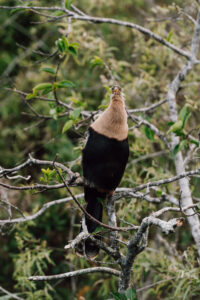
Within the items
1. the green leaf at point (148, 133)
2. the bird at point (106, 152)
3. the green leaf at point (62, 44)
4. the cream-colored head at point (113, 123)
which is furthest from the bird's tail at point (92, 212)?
the green leaf at point (62, 44)

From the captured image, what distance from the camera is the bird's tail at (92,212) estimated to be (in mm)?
2373

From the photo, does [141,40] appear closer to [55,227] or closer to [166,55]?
[166,55]

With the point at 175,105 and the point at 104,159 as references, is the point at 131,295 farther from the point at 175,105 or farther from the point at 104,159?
the point at 175,105

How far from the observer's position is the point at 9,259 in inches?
166

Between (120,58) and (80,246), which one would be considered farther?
(120,58)

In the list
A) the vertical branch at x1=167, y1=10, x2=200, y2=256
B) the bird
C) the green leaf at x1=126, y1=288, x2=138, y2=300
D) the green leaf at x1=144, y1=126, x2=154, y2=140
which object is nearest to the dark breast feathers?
the bird

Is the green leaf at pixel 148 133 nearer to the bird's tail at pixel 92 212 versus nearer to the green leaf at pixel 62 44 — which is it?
the bird's tail at pixel 92 212

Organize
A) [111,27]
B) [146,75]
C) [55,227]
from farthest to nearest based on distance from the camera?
[111,27], [55,227], [146,75]

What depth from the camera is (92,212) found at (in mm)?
2428

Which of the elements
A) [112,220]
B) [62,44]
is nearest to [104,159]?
[112,220]

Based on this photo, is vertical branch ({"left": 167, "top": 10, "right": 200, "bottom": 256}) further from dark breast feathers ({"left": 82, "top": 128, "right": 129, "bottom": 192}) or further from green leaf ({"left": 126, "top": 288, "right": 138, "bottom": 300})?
green leaf ({"left": 126, "top": 288, "right": 138, "bottom": 300})

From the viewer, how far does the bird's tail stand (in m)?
2.37

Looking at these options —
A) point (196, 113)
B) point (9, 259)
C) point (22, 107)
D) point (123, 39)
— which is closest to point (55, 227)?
point (9, 259)

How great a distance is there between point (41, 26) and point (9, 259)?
2.47 metres
